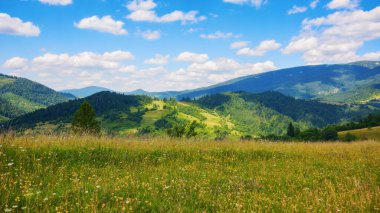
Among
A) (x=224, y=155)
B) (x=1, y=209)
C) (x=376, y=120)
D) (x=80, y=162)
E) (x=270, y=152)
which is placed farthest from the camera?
(x=376, y=120)

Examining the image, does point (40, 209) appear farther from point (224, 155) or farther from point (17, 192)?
point (224, 155)

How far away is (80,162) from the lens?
9531 millimetres

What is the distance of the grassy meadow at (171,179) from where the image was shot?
5.93 meters

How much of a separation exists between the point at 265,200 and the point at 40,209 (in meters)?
4.69

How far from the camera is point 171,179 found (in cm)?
816

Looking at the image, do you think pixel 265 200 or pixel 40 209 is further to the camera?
pixel 265 200

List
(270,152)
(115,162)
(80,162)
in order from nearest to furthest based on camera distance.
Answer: (80,162), (115,162), (270,152)

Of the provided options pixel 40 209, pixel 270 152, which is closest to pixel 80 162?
pixel 40 209

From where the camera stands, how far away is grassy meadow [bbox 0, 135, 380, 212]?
593cm

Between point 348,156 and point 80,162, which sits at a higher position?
point 80,162

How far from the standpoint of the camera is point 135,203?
5.82 meters

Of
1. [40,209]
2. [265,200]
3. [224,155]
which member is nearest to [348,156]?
[224,155]

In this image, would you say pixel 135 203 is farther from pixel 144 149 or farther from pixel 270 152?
pixel 270 152

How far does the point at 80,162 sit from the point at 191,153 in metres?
4.68
